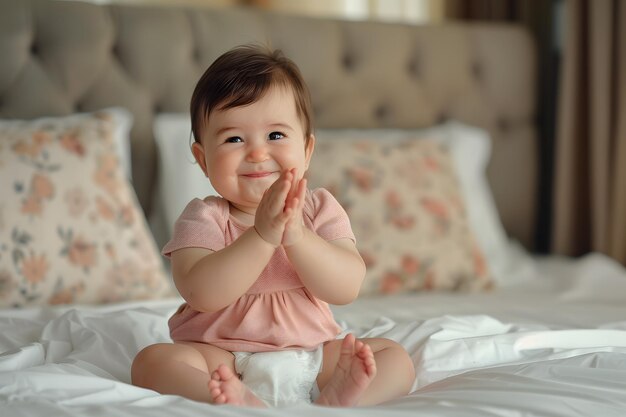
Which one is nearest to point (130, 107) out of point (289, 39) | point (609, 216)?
point (289, 39)

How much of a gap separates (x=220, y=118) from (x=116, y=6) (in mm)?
1300

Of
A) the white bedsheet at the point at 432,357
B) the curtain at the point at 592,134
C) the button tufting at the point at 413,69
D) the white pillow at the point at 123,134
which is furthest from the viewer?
the button tufting at the point at 413,69

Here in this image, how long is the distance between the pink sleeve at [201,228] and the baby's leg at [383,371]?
0.73 ft

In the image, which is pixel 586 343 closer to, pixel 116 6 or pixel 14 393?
pixel 14 393

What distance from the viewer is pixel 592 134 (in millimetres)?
2656

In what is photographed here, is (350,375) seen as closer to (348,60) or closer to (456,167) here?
(456,167)

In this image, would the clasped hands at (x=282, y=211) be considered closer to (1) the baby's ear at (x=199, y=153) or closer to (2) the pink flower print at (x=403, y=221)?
(1) the baby's ear at (x=199, y=153)

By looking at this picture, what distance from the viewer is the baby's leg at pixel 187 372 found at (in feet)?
3.29

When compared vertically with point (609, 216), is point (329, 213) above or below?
above

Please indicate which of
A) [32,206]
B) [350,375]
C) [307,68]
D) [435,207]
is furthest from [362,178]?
[350,375]

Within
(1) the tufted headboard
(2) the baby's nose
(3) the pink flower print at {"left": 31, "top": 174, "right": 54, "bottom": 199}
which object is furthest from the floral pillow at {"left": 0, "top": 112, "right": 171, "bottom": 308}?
(2) the baby's nose

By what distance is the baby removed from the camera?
42.2 inches

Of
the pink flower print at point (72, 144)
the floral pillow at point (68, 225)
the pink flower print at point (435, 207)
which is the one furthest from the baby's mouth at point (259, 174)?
the pink flower print at point (435, 207)

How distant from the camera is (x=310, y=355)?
1.17m
